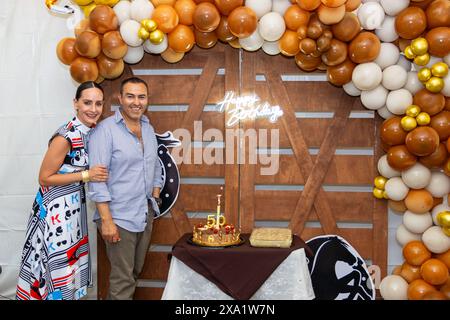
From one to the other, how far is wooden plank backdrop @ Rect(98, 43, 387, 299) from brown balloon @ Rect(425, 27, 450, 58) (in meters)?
0.62

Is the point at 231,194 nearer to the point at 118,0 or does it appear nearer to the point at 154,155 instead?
the point at 154,155

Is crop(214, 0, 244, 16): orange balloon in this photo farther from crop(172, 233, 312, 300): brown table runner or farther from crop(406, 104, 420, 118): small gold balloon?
crop(172, 233, 312, 300): brown table runner

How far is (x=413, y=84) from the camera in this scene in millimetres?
2857

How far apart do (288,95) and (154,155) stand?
984 mm

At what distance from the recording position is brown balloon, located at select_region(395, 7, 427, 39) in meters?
2.67

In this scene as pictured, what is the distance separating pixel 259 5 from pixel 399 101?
3.36 feet

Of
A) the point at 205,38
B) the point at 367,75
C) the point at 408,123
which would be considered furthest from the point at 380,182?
the point at 205,38

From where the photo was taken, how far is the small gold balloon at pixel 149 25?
115 inches

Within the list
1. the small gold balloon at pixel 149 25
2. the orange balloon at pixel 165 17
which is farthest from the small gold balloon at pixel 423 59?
the small gold balloon at pixel 149 25

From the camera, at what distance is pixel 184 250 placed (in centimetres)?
271

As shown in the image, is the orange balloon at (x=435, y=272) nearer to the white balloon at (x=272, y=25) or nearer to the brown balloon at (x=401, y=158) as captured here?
the brown balloon at (x=401, y=158)

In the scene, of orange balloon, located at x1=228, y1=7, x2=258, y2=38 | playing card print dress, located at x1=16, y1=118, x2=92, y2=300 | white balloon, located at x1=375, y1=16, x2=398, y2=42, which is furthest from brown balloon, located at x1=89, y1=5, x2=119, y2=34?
white balloon, located at x1=375, y1=16, x2=398, y2=42

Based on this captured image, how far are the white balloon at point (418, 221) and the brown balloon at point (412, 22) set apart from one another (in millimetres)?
1066
